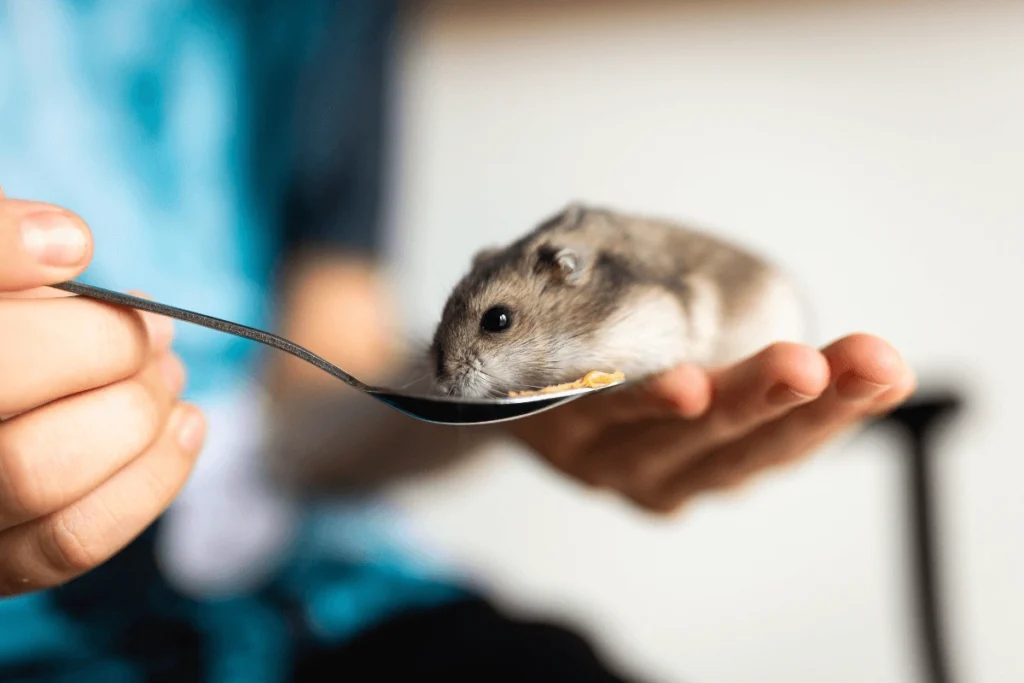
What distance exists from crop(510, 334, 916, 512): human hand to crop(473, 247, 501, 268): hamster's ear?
0.83 feet

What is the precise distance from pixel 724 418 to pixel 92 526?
84 cm

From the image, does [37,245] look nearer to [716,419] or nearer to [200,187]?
[716,419]

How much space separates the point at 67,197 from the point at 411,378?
1041mm

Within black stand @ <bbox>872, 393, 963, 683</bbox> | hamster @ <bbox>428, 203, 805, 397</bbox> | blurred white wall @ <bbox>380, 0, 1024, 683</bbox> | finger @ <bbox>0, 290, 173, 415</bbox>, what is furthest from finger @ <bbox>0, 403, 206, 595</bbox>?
black stand @ <bbox>872, 393, 963, 683</bbox>

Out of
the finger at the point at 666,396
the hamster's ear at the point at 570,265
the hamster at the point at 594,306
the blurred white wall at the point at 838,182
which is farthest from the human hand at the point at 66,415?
the blurred white wall at the point at 838,182

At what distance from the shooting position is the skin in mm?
709

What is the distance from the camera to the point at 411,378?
0.98 metres

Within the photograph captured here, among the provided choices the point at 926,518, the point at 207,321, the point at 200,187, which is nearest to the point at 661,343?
the point at 207,321

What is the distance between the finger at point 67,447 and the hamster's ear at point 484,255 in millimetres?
442

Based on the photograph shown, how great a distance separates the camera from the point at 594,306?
0.90 m

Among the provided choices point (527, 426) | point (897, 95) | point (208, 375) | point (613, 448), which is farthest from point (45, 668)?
point (897, 95)

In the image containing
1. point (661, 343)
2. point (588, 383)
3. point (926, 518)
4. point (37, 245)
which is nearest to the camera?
point (37, 245)

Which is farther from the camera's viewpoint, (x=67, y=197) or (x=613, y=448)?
(x=67, y=197)

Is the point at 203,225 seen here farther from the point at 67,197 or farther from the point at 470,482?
the point at 470,482
